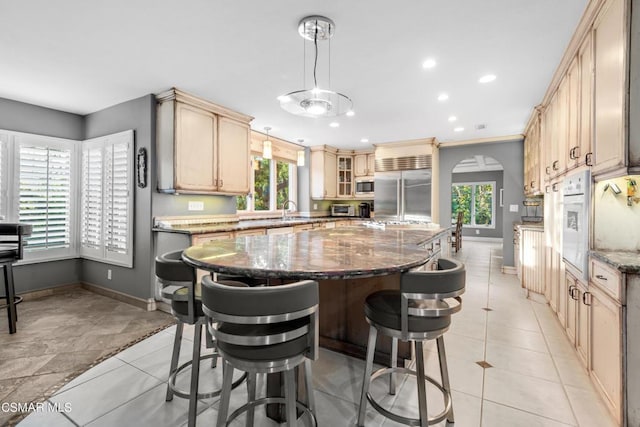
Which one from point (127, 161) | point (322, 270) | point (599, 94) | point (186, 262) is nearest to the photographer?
point (322, 270)

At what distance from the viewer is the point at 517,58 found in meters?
2.65

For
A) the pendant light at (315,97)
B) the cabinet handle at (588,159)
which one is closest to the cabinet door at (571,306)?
the cabinet handle at (588,159)

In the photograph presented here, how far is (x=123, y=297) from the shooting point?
3646 millimetres

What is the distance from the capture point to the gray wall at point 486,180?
962 cm

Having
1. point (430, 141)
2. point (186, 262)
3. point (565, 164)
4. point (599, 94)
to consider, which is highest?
point (430, 141)

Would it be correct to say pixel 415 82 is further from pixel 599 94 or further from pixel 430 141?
pixel 430 141

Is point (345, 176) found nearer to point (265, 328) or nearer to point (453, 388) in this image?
point (453, 388)

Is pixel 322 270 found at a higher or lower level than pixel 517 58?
lower

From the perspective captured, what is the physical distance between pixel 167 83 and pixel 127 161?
1079 mm

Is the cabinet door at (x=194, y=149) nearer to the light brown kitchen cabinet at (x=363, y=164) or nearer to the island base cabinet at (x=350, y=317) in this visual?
the island base cabinet at (x=350, y=317)

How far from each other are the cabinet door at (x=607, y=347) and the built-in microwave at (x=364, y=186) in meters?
4.95

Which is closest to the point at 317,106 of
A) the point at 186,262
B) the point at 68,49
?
the point at 186,262

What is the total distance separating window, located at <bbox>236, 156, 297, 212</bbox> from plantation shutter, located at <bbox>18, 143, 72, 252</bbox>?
230cm

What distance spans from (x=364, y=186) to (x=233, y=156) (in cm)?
342
